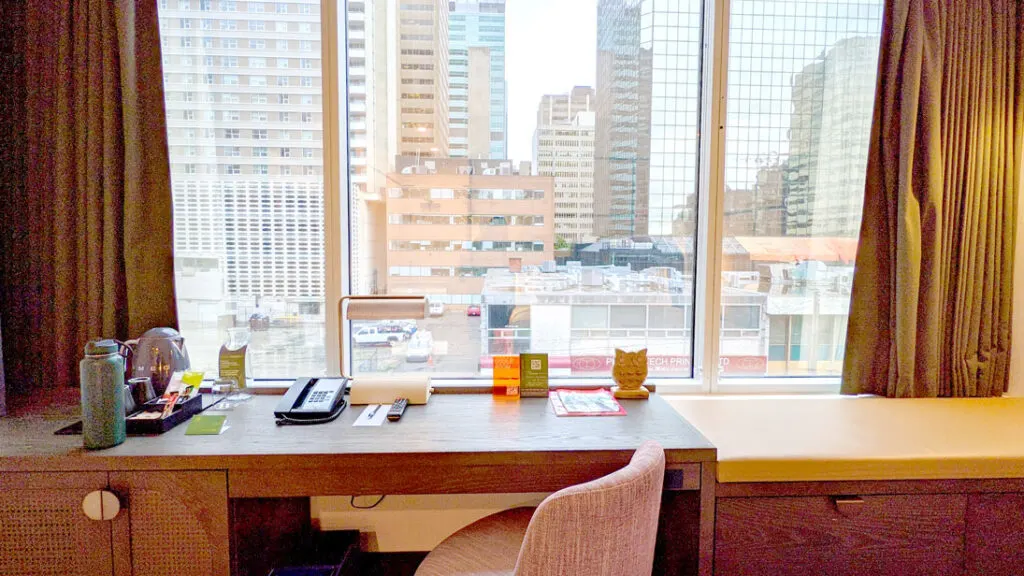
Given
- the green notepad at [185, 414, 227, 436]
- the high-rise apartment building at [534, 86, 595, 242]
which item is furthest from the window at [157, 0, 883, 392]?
the green notepad at [185, 414, 227, 436]

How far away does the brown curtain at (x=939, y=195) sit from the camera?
1692 millimetres

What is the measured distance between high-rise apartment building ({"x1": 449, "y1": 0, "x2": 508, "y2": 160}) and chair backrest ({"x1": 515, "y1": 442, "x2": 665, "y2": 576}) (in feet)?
4.44

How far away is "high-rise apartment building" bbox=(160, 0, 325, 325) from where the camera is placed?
70.1 inches

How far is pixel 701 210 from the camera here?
76.3 inches

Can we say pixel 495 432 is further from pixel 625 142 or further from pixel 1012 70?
pixel 1012 70

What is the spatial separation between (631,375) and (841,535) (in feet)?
2.35

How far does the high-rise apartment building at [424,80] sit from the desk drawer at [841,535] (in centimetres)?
162

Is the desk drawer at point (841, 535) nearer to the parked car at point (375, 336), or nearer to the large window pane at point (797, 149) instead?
the large window pane at point (797, 149)

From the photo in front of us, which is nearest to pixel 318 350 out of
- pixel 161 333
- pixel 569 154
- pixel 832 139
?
pixel 161 333

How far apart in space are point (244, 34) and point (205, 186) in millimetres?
606

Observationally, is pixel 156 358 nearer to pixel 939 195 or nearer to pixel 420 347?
pixel 420 347

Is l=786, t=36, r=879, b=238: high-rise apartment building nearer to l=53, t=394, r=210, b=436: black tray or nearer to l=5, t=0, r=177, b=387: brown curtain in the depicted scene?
l=53, t=394, r=210, b=436: black tray

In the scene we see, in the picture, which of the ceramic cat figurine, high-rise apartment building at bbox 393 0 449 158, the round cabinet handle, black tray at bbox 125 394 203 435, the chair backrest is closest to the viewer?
the chair backrest

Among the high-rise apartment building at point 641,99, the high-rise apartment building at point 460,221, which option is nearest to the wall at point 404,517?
the high-rise apartment building at point 460,221
